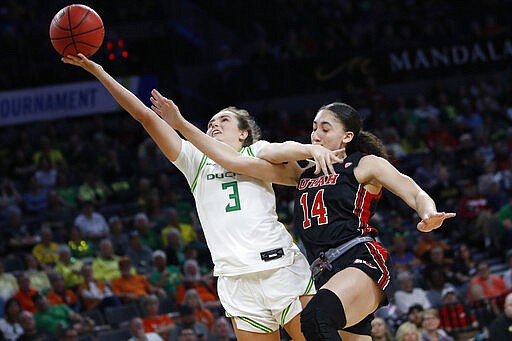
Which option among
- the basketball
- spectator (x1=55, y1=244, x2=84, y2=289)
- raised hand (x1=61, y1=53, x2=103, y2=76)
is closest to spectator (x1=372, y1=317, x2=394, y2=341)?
spectator (x1=55, y1=244, x2=84, y2=289)

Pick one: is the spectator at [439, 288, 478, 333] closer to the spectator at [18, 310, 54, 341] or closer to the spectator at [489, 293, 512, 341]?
the spectator at [489, 293, 512, 341]

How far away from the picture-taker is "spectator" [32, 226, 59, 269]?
12710 millimetres

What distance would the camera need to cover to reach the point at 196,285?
488 inches

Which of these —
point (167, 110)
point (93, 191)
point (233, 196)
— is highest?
point (93, 191)

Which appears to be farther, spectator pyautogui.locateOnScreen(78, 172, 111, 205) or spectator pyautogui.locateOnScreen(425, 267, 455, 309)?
spectator pyautogui.locateOnScreen(78, 172, 111, 205)

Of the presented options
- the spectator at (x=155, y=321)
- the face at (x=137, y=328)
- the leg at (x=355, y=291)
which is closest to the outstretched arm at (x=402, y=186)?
the leg at (x=355, y=291)

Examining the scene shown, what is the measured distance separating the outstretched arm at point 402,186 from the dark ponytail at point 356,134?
0.23m

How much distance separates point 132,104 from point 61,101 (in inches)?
520

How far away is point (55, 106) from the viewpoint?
18250 mm

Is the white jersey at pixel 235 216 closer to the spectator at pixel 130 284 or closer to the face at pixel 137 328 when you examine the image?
the face at pixel 137 328

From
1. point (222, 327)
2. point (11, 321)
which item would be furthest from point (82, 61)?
point (11, 321)

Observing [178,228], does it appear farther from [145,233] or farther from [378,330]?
[378,330]

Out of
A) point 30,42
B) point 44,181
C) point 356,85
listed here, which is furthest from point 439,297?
point 30,42

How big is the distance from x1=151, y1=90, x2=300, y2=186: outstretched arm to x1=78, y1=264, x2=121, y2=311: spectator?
20.8 ft
